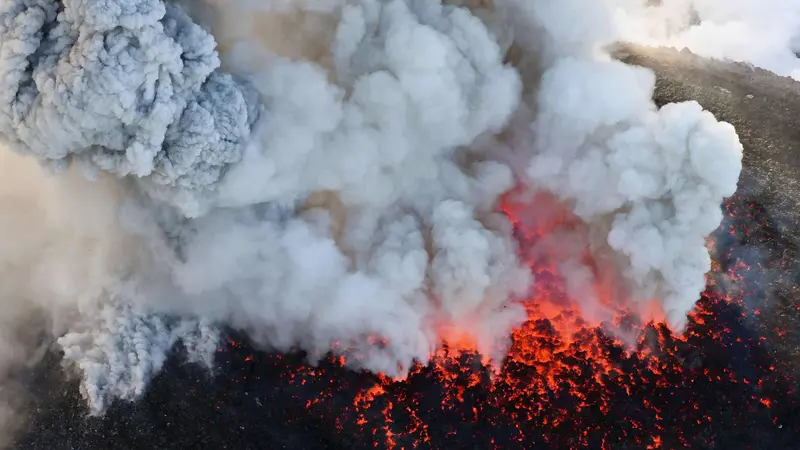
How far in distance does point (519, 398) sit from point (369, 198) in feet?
17.1

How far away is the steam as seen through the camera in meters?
14.0

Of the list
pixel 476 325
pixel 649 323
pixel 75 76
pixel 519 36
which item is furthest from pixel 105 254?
pixel 649 323

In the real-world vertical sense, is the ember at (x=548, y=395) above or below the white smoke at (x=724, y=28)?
below

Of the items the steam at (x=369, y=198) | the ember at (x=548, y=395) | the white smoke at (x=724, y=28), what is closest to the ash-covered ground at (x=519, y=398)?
the ember at (x=548, y=395)

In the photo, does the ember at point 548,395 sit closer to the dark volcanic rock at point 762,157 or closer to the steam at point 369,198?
the steam at point 369,198

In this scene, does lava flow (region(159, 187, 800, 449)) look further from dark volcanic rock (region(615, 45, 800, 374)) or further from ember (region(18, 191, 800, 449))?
dark volcanic rock (region(615, 45, 800, 374))

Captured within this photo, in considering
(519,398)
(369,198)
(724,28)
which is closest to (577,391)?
(519,398)

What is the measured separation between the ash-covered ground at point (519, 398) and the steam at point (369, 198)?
55 cm

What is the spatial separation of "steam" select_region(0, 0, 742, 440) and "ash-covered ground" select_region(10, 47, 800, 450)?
0.55 meters

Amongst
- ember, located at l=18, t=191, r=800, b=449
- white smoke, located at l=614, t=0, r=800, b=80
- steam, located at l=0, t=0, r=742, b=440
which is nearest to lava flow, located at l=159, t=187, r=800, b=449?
ember, located at l=18, t=191, r=800, b=449

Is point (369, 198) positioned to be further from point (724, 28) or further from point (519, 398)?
point (724, 28)

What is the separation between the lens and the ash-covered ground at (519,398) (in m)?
13.8

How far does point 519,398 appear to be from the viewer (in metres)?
14.4

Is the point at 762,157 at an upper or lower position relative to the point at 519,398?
upper
